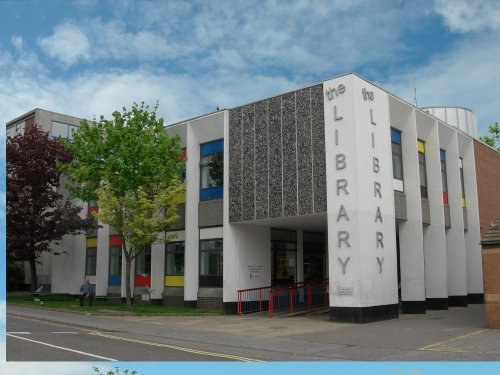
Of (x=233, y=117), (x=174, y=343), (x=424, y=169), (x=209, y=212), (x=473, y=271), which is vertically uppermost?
(x=233, y=117)

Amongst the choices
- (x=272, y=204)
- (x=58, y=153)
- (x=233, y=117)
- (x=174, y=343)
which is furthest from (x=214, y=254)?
(x=58, y=153)

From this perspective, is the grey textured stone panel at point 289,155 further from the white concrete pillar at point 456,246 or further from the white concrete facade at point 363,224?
the white concrete pillar at point 456,246

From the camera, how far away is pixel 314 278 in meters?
28.9

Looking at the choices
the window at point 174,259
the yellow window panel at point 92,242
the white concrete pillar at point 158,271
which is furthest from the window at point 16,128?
the window at point 174,259

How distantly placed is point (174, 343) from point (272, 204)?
29.6ft

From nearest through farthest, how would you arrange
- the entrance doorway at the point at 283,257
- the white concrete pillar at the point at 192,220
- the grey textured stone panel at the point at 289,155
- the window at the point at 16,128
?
the grey textured stone panel at the point at 289,155
the white concrete pillar at the point at 192,220
the entrance doorway at the point at 283,257
the window at the point at 16,128

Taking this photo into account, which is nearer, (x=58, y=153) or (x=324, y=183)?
(x=324, y=183)

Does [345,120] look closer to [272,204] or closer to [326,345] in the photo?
[272,204]

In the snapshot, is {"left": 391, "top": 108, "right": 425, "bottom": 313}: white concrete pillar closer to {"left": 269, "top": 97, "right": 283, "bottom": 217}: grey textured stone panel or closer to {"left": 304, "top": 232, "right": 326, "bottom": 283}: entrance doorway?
{"left": 304, "top": 232, "right": 326, "bottom": 283}: entrance doorway

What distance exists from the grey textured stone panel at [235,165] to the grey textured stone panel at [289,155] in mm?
2491

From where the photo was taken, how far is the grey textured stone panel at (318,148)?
855 inches

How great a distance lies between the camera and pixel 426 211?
2634 cm

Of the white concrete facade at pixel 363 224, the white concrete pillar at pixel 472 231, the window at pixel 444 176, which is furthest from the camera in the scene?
the white concrete pillar at pixel 472 231

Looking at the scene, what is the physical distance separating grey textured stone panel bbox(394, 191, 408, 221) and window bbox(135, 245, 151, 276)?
1299 centimetres
